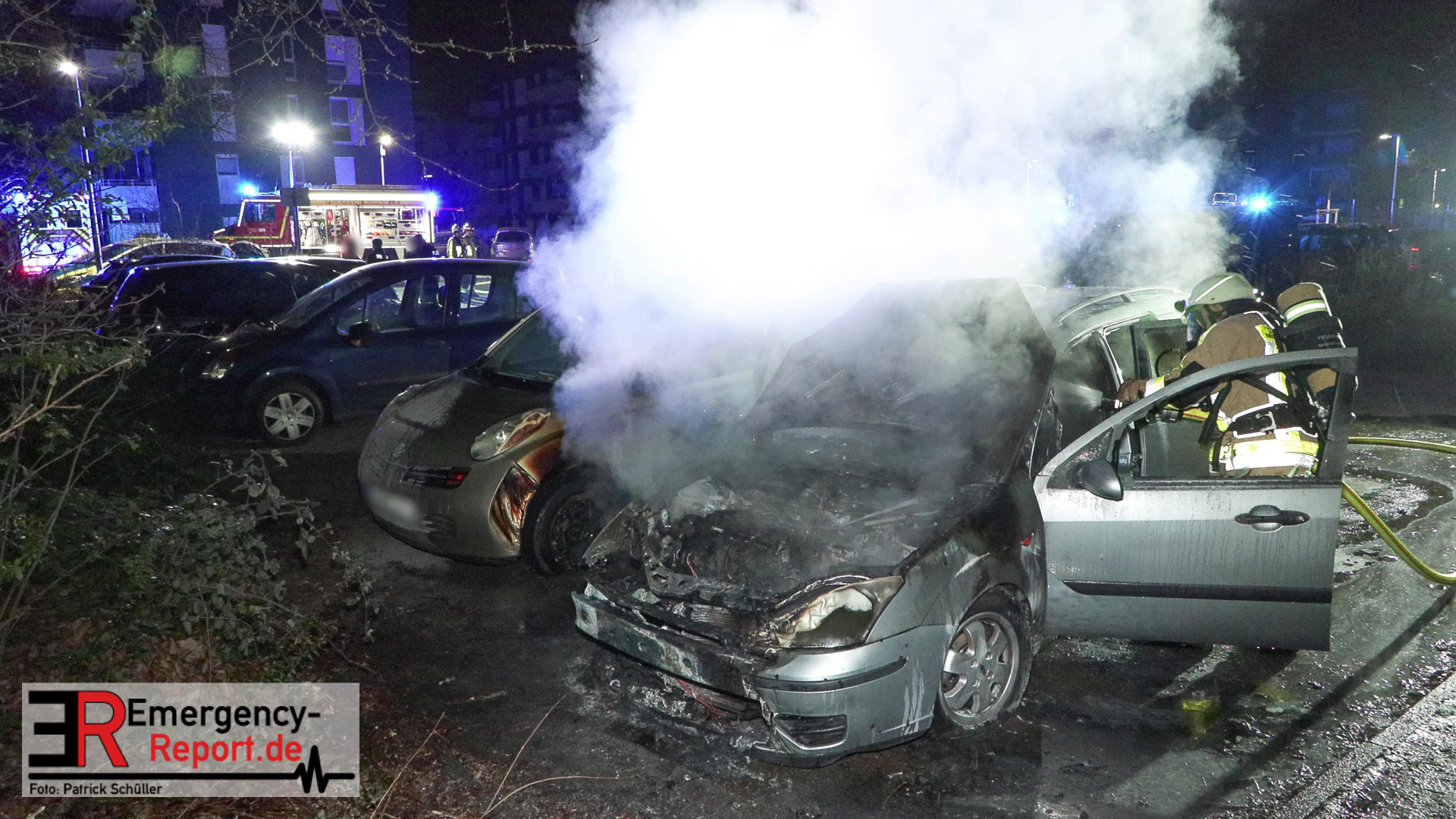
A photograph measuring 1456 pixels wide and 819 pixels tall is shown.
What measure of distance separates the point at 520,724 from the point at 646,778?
0.71 meters

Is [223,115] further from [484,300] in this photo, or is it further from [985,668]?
[985,668]

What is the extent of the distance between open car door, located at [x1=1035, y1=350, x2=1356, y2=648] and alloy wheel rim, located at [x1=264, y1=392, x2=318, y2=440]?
7.25 m

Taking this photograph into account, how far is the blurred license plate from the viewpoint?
17.2 feet

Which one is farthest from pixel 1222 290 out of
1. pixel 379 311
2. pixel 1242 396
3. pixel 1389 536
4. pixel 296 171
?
pixel 296 171

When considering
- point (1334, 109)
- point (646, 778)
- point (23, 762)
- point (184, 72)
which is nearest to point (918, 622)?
point (646, 778)

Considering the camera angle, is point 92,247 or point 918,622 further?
point 92,247

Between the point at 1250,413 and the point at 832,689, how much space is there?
274cm

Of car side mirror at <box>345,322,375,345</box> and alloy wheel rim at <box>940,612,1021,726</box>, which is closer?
alloy wheel rim at <box>940,612,1021,726</box>

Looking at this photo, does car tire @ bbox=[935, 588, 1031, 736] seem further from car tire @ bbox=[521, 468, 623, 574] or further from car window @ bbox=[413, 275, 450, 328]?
car window @ bbox=[413, 275, 450, 328]

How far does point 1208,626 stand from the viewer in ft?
13.0

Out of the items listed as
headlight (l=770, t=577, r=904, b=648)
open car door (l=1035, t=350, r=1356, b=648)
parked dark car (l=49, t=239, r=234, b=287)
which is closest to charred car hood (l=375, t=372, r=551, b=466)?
headlight (l=770, t=577, r=904, b=648)

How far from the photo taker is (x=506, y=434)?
17.3ft

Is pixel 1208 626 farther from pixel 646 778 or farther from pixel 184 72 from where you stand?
pixel 184 72

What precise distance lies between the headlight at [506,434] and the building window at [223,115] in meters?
2.21
